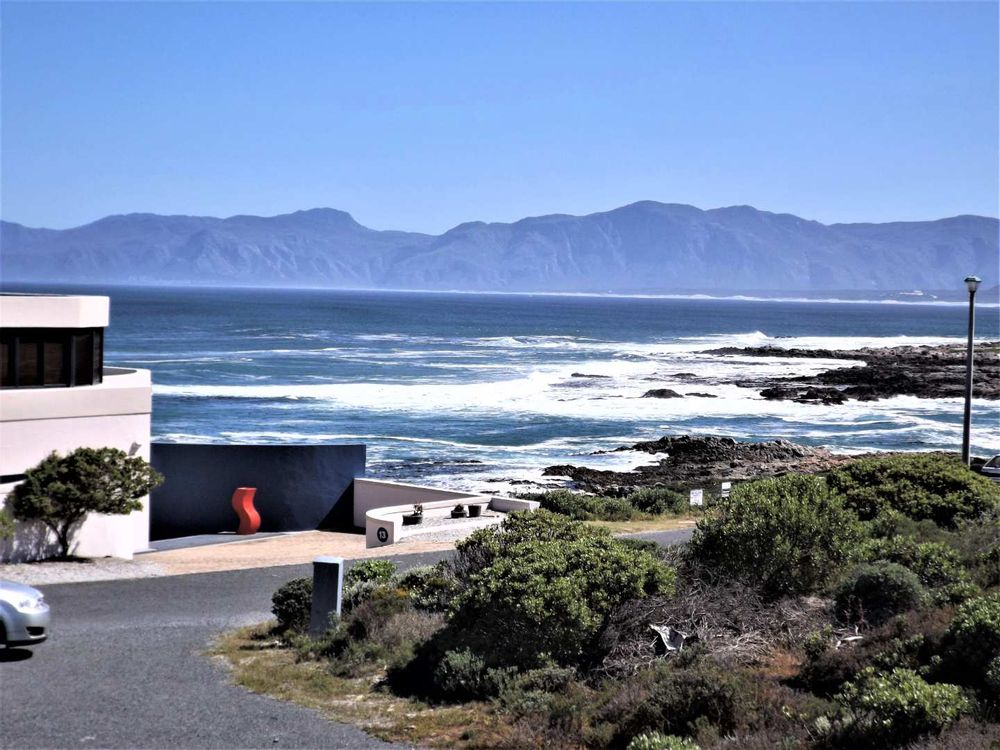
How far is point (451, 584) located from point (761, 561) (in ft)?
12.8

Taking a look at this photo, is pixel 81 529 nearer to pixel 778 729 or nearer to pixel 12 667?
pixel 12 667

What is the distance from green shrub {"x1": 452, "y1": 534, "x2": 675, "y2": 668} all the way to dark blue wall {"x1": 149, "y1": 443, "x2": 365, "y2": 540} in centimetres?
1487

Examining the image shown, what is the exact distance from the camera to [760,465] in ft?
145

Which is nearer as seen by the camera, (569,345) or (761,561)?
(761,561)

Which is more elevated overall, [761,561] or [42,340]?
[42,340]

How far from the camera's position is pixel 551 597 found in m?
12.3

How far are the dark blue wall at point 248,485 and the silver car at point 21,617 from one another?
13053 millimetres

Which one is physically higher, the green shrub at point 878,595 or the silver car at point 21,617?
the green shrub at point 878,595

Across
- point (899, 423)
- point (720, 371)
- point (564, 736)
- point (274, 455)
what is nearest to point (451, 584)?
point (564, 736)

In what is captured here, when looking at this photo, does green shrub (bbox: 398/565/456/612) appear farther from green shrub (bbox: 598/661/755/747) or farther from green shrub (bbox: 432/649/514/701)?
green shrub (bbox: 598/661/755/747)

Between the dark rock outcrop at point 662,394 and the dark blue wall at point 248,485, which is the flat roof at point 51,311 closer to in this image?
the dark blue wall at point 248,485

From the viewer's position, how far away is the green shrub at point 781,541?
13.7m

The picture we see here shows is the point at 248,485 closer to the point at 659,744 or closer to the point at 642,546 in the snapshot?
the point at 642,546

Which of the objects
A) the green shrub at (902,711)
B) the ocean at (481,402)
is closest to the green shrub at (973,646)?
the green shrub at (902,711)
